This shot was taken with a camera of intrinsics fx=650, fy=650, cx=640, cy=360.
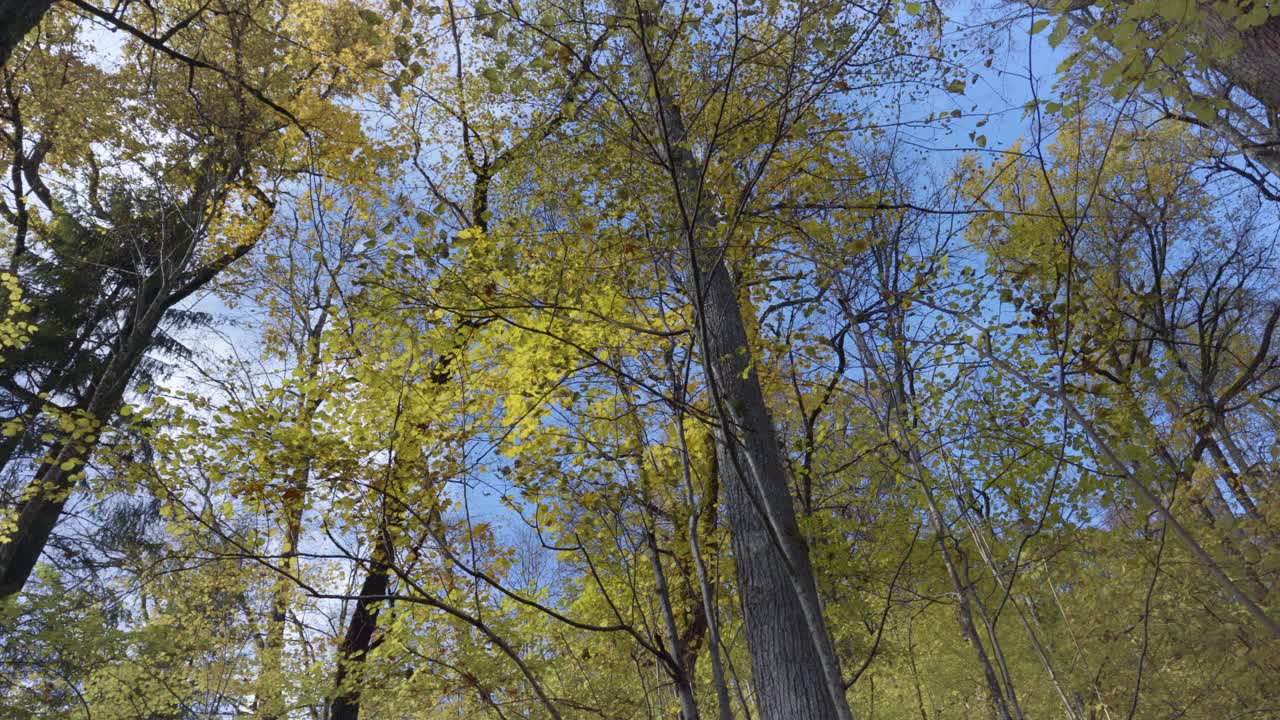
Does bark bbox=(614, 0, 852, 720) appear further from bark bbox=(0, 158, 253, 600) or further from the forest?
→ bark bbox=(0, 158, 253, 600)

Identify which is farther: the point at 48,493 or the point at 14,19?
Answer: the point at 48,493

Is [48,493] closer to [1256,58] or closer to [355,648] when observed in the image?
[355,648]

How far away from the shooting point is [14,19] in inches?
93.5

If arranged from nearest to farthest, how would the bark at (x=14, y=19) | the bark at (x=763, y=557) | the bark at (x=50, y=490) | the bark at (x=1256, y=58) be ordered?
the bark at (x=14, y=19) < the bark at (x=763, y=557) < the bark at (x=1256, y=58) < the bark at (x=50, y=490)

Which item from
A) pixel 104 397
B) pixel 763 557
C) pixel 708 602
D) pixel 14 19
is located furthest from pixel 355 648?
pixel 14 19

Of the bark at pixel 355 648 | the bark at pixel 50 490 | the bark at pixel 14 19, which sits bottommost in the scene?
the bark at pixel 355 648

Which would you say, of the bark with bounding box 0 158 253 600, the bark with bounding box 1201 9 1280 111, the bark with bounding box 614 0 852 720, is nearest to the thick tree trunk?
the bark with bounding box 0 158 253 600

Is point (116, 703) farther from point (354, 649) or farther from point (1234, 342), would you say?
point (1234, 342)

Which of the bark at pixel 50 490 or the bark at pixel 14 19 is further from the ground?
the bark at pixel 50 490

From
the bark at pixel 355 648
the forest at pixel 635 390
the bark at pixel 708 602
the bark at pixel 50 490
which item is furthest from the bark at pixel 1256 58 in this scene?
the bark at pixel 50 490

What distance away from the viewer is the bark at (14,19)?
235cm

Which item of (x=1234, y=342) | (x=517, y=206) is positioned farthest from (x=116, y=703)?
(x=1234, y=342)

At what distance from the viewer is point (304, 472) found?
5.30m

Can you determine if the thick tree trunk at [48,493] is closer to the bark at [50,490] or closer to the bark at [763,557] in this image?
the bark at [50,490]
